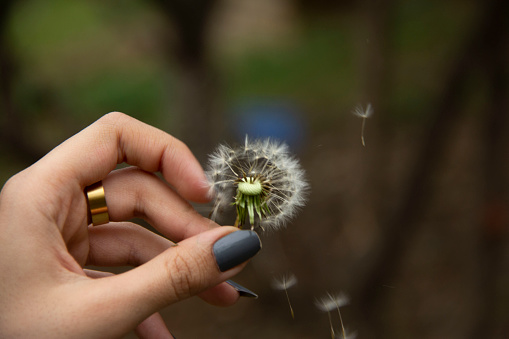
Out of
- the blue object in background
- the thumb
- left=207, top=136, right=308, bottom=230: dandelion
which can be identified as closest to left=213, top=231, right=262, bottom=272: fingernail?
the thumb

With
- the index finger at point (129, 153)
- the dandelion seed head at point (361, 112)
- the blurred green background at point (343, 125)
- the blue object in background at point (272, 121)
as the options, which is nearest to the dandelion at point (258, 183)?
the index finger at point (129, 153)

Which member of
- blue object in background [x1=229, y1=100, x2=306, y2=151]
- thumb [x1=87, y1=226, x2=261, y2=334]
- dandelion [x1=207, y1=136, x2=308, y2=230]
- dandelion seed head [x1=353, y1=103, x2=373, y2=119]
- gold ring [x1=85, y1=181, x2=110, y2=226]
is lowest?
thumb [x1=87, y1=226, x2=261, y2=334]

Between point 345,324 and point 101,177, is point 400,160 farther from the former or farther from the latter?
point 101,177

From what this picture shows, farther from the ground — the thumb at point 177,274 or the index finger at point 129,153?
the index finger at point 129,153

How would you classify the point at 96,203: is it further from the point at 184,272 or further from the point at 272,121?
the point at 272,121

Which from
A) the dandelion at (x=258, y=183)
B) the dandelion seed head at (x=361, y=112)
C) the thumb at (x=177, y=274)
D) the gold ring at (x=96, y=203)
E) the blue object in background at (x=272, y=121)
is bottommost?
the thumb at (x=177, y=274)

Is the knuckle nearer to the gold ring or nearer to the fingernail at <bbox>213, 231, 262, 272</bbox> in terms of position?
the fingernail at <bbox>213, 231, 262, 272</bbox>

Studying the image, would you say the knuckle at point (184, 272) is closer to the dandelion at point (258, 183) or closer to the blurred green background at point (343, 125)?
the dandelion at point (258, 183)

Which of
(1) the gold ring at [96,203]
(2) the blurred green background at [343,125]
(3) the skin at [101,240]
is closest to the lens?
(3) the skin at [101,240]

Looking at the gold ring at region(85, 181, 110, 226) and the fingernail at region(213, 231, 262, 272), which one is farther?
the gold ring at region(85, 181, 110, 226)
